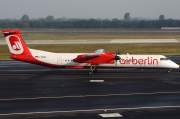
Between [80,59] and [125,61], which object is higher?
[80,59]

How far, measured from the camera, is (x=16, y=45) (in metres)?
43.1

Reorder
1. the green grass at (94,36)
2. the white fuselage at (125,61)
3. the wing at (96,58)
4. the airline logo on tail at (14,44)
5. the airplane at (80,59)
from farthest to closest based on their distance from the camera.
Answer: the green grass at (94,36) → the white fuselage at (125,61) → the airplane at (80,59) → the airline logo on tail at (14,44) → the wing at (96,58)

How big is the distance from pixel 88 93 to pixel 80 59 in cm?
1248

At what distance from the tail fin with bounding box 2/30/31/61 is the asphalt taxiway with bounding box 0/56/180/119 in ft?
8.36

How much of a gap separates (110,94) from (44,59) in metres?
15.5

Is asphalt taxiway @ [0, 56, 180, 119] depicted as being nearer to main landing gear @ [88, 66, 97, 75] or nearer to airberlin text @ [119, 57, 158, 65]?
main landing gear @ [88, 66, 97, 75]

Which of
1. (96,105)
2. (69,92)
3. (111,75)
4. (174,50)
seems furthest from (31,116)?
(174,50)

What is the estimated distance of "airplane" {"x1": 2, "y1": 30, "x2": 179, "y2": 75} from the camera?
141ft

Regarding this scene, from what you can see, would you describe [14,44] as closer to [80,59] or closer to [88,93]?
[80,59]

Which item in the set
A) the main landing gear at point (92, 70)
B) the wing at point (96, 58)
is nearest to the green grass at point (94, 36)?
the main landing gear at point (92, 70)

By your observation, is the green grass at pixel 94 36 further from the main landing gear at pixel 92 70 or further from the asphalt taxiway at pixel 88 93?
the asphalt taxiway at pixel 88 93

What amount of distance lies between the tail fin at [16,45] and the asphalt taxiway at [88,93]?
2548mm

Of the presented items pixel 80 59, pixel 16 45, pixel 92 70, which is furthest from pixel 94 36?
pixel 16 45

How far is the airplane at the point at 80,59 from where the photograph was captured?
43.1m
